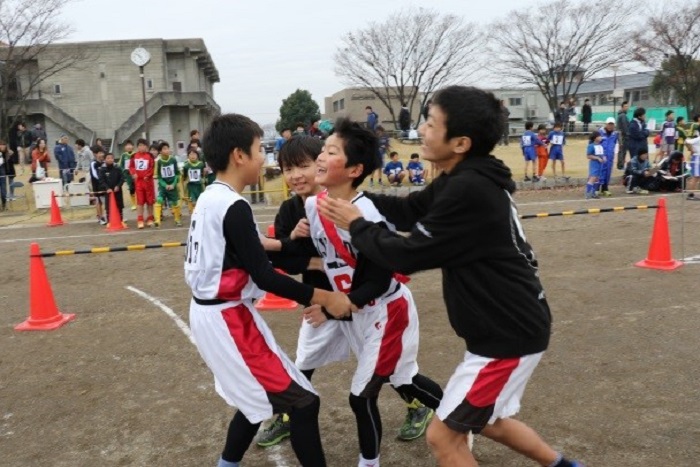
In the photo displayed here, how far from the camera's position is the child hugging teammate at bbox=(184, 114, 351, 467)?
252cm

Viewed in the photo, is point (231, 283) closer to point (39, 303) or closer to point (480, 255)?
point (480, 255)

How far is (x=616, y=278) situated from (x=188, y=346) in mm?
5122

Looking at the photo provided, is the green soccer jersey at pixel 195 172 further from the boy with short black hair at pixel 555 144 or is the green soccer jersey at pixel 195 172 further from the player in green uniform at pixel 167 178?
the boy with short black hair at pixel 555 144

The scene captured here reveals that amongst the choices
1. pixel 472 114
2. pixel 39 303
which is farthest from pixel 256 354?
pixel 39 303

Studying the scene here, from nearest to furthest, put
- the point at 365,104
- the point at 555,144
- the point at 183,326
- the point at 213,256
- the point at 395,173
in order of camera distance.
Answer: the point at 213,256, the point at 183,326, the point at 395,173, the point at 555,144, the point at 365,104

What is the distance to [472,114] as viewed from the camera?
2240 millimetres

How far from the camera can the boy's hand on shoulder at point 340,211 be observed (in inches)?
94.2

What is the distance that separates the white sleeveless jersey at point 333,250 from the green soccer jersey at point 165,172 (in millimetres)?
11030

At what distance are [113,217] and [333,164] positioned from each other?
11.7m

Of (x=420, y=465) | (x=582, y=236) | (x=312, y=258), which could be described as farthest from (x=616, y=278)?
(x=312, y=258)

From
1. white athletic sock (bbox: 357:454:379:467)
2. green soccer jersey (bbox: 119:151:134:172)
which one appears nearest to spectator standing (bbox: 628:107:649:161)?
green soccer jersey (bbox: 119:151:134:172)

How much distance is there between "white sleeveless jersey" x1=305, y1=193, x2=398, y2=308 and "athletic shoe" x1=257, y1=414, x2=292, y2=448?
1.16m

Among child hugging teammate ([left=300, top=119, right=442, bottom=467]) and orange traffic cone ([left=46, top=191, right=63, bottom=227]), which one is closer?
child hugging teammate ([left=300, top=119, right=442, bottom=467])

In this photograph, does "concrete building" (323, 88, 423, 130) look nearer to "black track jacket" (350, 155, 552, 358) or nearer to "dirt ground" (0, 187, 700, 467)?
"dirt ground" (0, 187, 700, 467)
